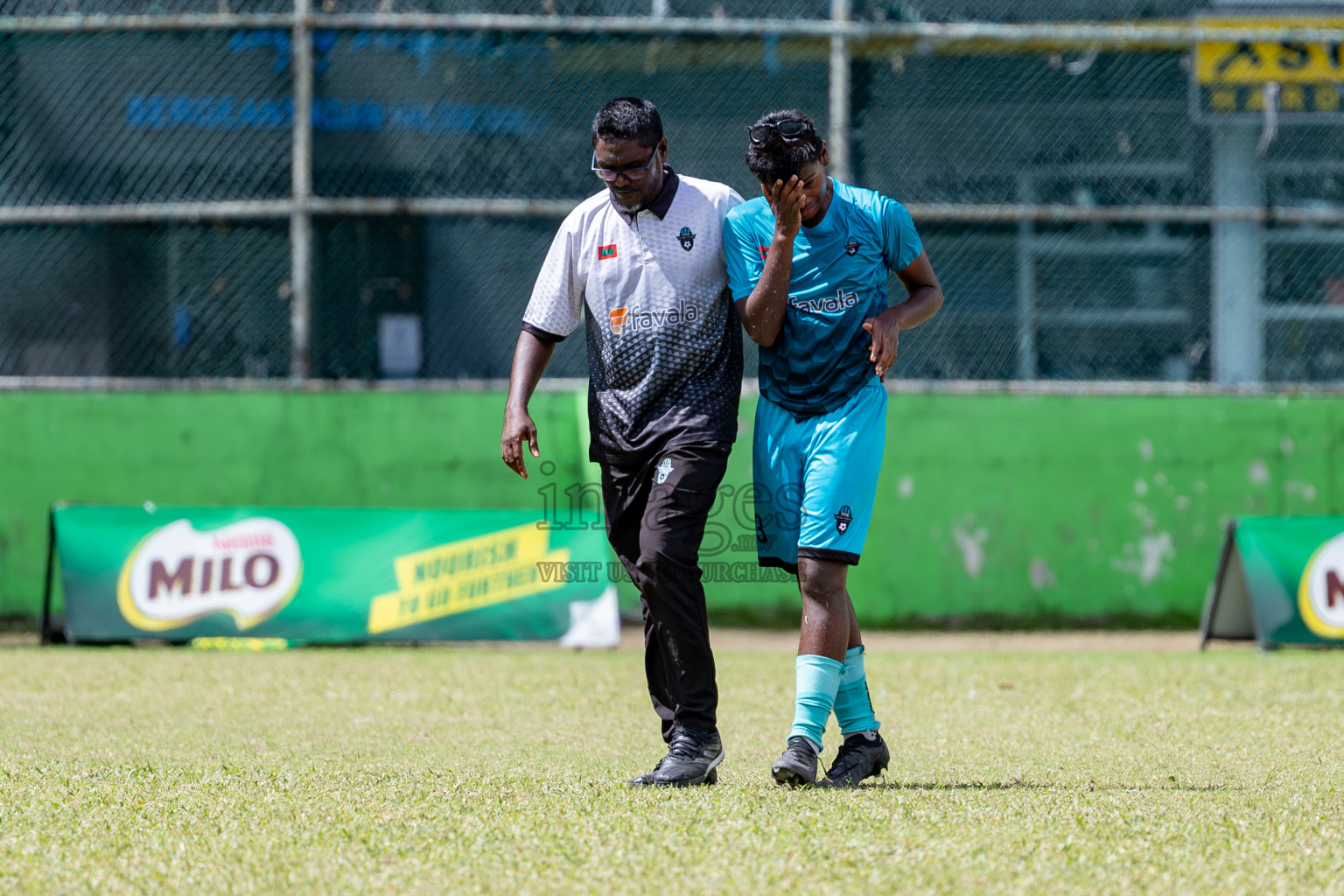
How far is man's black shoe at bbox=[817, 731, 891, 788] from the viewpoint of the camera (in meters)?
4.55

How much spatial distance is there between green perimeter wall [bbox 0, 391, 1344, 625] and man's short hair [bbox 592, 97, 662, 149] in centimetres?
583

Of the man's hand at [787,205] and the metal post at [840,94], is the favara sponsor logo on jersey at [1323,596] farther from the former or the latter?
the man's hand at [787,205]

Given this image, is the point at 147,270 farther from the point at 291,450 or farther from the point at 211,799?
the point at 211,799

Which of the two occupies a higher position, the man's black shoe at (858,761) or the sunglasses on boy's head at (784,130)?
the sunglasses on boy's head at (784,130)

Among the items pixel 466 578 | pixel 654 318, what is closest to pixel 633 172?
pixel 654 318

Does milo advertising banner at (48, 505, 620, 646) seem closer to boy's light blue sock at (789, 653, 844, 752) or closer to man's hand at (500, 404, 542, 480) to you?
man's hand at (500, 404, 542, 480)

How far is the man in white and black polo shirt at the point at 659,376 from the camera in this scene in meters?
4.62

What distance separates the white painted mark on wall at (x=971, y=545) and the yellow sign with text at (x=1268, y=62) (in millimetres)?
3641

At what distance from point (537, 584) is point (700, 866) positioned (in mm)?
6052

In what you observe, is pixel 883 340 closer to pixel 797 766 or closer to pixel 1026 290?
pixel 797 766

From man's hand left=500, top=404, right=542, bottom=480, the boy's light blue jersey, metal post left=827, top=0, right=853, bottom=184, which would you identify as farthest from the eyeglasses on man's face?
A: metal post left=827, top=0, right=853, bottom=184

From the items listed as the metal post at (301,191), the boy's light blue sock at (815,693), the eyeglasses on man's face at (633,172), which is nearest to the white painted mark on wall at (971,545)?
the metal post at (301,191)

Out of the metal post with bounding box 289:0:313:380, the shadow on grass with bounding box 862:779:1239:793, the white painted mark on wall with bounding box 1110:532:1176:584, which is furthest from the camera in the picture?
the metal post with bounding box 289:0:313:380

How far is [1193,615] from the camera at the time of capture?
34.3 ft
